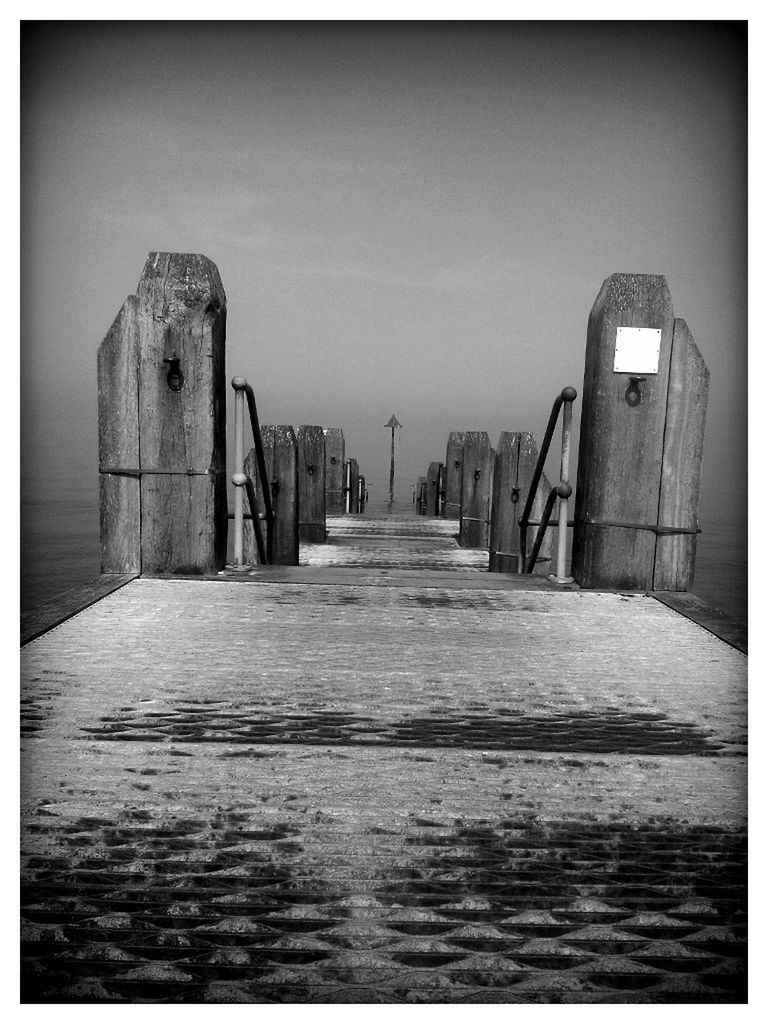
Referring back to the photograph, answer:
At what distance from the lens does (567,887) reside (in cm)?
167

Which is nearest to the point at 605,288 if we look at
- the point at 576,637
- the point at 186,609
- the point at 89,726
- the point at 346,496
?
the point at 576,637

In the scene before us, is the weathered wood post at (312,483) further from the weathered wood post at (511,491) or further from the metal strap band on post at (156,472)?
the metal strap band on post at (156,472)

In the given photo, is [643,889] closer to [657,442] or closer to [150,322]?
[657,442]

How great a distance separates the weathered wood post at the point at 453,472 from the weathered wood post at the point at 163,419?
1012cm

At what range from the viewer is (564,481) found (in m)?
4.92

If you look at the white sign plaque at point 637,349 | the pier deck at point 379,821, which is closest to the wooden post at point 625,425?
the white sign plaque at point 637,349

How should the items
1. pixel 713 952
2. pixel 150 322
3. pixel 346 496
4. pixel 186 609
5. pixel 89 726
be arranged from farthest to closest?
pixel 346 496 → pixel 150 322 → pixel 186 609 → pixel 89 726 → pixel 713 952

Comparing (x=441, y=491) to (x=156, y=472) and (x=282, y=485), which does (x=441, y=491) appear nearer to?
(x=282, y=485)

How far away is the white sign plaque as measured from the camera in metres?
4.56

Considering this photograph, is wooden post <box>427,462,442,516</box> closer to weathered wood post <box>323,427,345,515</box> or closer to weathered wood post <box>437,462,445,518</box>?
weathered wood post <box>437,462,445,518</box>

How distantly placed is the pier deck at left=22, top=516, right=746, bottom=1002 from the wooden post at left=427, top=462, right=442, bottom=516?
50.8 feet

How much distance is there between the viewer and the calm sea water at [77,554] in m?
31.3

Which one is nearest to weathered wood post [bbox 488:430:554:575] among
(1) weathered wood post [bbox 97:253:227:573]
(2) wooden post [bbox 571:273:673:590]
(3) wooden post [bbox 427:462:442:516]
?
(2) wooden post [bbox 571:273:673:590]

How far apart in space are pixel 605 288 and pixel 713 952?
12.8 ft
